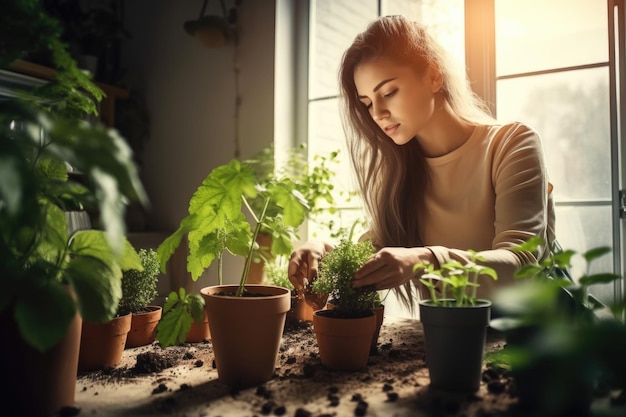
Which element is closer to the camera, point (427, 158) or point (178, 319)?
point (178, 319)

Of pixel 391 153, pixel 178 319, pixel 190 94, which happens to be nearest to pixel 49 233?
pixel 178 319

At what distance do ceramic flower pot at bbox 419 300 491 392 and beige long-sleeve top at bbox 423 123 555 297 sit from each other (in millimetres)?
285

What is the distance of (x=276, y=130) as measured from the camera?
2375 millimetres

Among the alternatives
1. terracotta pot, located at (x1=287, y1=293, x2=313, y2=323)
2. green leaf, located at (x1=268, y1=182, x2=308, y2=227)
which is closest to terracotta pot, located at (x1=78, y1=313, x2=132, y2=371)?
green leaf, located at (x1=268, y1=182, x2=308, y2=227)

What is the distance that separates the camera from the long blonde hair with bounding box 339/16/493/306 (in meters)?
1.42

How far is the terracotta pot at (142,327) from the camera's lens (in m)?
1.01

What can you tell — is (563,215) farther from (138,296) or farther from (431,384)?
(138,296)

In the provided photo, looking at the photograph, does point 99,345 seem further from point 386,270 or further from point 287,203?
point 386,270

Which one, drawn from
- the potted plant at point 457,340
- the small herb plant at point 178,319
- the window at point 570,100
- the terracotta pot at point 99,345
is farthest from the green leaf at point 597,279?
the window at point 570,100

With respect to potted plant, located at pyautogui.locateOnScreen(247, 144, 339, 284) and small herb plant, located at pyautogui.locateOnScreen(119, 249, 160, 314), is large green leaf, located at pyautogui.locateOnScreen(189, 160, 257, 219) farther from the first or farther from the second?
potted plant, located at pyautogui.locateOnScreen(247, 144, 339, 284)

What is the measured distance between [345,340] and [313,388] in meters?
0.12

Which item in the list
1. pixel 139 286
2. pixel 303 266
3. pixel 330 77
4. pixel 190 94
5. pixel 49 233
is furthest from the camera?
pixel 190 94

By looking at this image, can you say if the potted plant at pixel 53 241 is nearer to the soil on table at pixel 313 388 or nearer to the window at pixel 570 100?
the soil on table at pixel 313 388

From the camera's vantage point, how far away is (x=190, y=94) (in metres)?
2.66
